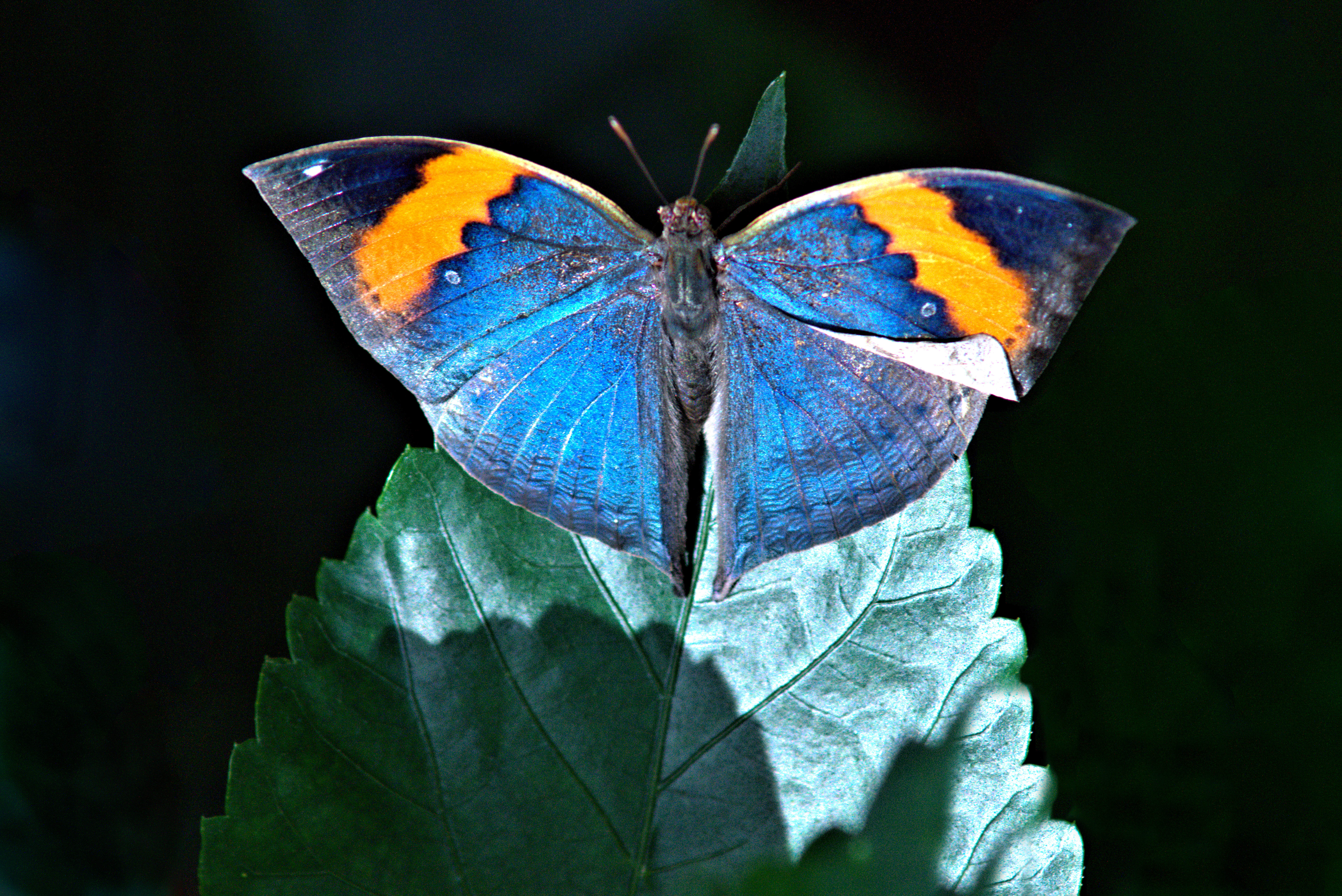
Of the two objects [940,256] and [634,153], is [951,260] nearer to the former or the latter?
[940,256]

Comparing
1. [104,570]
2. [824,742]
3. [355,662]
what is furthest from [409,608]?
[104,570]

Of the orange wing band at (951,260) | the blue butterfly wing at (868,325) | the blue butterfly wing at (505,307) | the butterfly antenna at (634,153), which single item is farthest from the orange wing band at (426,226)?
the orange wing band at (951,260)

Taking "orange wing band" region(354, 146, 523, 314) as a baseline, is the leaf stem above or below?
below

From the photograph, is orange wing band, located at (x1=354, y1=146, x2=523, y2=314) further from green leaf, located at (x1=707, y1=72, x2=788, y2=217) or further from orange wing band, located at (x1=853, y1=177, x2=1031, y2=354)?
orange wing band, located at (x1=853, y1=177, x2=1031, y2=354)

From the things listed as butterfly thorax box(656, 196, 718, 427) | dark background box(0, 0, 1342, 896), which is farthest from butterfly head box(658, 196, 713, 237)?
dark background box(0, 0, 1342, 896)

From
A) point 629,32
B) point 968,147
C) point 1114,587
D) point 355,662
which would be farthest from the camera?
point 629,32

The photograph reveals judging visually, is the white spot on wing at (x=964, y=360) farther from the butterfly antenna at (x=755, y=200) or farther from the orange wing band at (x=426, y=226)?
the orange wing band at (x=426, y=226)

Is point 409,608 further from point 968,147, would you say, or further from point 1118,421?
point 968,147
